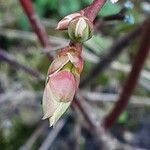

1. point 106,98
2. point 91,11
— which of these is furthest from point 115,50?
point 91,11

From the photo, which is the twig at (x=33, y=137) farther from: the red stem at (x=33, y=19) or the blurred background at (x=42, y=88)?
the red stem at (x=33, y=19)

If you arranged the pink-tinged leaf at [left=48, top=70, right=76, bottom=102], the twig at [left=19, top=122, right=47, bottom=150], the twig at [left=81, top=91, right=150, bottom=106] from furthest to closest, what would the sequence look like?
the twig at [left=81, top=91, right=150, bottom=106], the twig at [left=19, top=122, right=47, bottom=150], the pink-tinged leaf at [left=48, top=70, right=76, bottom=102]

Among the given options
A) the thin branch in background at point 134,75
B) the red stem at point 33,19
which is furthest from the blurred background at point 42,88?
the red stem at point 33,19

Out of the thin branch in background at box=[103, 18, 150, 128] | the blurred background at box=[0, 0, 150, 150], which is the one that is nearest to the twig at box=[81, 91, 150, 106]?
the blurred background at box=[0, 0, 150, 150]

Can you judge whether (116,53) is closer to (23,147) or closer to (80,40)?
(23,147)

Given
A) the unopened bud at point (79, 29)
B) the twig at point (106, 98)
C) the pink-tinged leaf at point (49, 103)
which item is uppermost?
the unopened bud at point (79, 29)

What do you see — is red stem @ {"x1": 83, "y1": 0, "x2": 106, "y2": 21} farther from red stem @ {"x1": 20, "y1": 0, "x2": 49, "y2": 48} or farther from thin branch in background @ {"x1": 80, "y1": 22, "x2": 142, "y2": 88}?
thin branch in background @ {"x1": 80, "y1": 22, "x2": 142, "y2": 88}

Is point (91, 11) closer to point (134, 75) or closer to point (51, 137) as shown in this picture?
point (134, 75)
